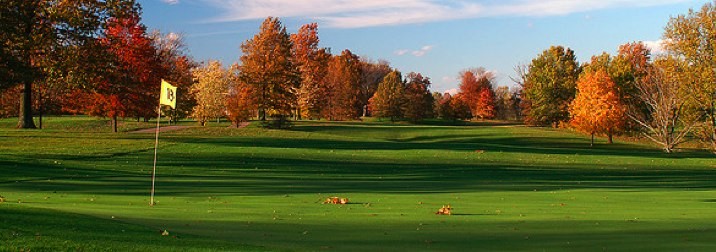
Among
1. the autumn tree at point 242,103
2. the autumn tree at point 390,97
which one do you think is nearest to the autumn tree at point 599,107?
the autumn tree at point 242,103

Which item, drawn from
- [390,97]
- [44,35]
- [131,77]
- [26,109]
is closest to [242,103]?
[131,77]

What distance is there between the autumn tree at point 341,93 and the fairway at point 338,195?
52535 mm

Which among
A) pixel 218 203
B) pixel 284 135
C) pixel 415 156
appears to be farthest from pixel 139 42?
pixel 218 203

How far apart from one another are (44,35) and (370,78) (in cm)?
10252

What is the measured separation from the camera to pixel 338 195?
2466 centimetres

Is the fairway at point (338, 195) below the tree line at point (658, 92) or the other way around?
below

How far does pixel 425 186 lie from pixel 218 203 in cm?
1183

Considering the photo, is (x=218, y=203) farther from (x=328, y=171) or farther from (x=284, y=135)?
(x=284, y=135)

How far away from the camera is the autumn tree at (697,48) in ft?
200

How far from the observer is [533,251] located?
41.8ft

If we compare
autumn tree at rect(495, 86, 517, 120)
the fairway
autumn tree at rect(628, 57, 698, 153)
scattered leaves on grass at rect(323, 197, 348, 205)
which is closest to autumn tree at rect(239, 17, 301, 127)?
the fairway

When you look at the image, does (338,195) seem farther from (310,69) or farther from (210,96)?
(310,69)

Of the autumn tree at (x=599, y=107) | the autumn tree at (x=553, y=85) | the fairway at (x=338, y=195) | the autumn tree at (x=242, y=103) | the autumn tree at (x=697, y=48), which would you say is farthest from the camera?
the autumn tree at (x=553, y=85)

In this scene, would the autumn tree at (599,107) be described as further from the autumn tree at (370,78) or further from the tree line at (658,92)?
the autumn tree at (370,78)
